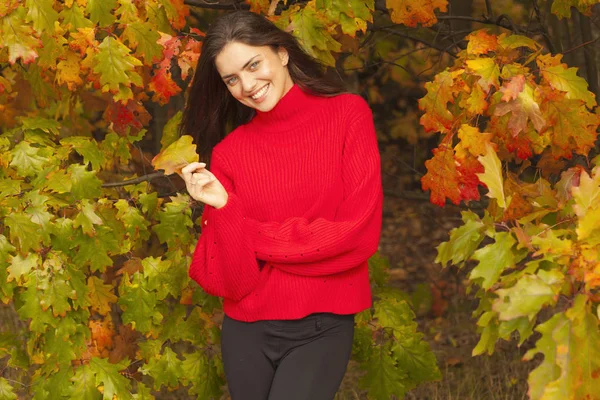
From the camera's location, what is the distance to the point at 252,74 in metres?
3.03

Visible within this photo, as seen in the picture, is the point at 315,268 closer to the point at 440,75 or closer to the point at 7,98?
the point at 440,75

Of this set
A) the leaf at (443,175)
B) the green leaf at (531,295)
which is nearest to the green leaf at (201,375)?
the leaf at (443,175)

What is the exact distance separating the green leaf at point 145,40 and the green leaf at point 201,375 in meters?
1.31

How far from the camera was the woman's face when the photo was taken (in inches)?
118

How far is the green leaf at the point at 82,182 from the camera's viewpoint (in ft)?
11.7

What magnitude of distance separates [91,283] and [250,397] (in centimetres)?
117

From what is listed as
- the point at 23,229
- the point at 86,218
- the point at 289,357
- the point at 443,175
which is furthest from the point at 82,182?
the point at 443,175

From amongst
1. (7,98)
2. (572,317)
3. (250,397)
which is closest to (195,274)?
(250,397)

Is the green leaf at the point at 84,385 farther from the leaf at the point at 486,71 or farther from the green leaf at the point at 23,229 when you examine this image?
the leaf at the point at 486,71

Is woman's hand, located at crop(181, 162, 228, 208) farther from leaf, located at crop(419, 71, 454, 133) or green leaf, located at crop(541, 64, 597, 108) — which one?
green leaf, located at crop(541, 64, 597, 108)

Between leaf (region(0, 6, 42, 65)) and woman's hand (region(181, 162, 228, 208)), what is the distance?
74 cm

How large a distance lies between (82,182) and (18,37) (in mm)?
646

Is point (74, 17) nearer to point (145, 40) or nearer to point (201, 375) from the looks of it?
point (145, 40)

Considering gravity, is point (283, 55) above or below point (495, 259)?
above
